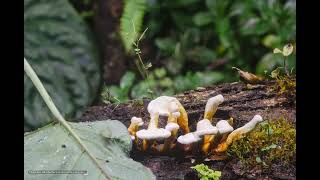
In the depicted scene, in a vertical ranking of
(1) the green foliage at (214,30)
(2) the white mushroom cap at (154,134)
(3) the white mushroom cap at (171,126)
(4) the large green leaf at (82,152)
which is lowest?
(4) the large green leaf at (82,152)

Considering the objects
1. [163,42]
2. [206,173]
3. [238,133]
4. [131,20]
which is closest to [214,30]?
[163,42]

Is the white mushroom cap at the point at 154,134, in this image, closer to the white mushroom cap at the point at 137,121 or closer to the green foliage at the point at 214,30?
the white mushroom cap at the point at 137,121

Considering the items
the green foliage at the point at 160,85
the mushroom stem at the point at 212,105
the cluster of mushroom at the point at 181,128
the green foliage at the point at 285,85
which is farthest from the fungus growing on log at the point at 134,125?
the green foliage at the point at 285,85

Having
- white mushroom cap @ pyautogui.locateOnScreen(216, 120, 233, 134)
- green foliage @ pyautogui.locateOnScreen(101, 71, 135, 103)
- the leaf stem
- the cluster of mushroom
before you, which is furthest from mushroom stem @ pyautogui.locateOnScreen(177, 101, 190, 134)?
the leaf stem

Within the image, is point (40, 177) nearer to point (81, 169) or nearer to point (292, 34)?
point (81, 169)

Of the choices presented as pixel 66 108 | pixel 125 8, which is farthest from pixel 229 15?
pixel 66 108

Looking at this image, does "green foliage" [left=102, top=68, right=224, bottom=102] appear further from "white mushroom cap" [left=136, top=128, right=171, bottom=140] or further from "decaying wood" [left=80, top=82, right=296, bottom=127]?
"white mushroom cap" [left=136, top=128, right=171, bottom=140]
